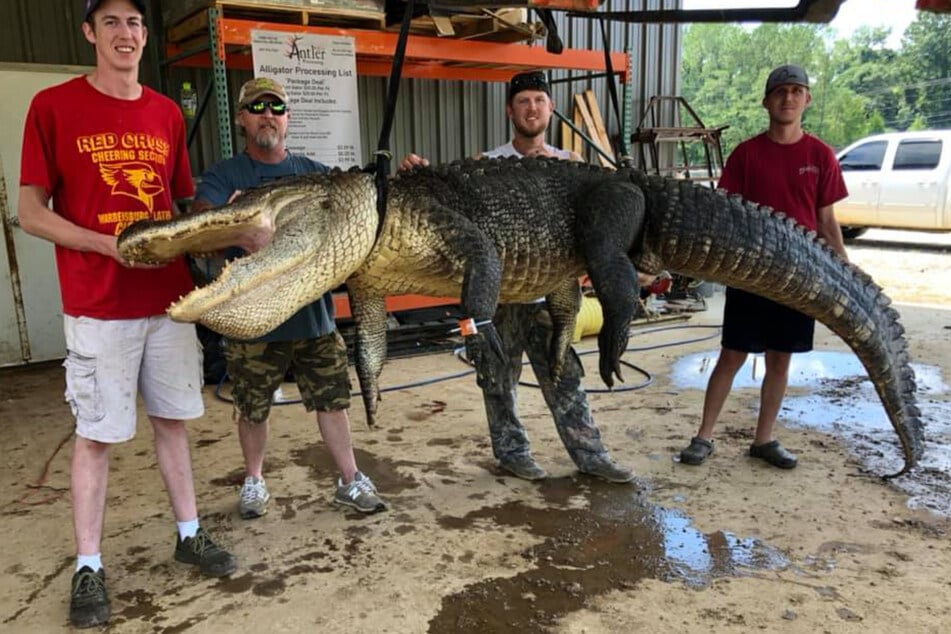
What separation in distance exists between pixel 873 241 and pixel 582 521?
42.5 ft

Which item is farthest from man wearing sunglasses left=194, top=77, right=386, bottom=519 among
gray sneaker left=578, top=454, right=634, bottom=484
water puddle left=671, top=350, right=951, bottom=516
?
water puddle left=671, top=350, right=951, bottom=516

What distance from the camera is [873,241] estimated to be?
13602 mm

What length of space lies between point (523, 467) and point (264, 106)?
2099 mm

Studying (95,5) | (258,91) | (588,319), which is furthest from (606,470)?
(588,319)

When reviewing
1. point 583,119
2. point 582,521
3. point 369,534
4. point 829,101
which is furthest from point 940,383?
point 829,101

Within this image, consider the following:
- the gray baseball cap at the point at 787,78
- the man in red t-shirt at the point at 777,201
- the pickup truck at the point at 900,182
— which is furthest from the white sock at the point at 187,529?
the pickup truck at the point at 900,182

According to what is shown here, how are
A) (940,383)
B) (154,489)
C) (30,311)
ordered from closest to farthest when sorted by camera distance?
(154,489) < (940,383) < (30,311)

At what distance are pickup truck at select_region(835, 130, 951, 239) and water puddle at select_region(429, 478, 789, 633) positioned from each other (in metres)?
10.8

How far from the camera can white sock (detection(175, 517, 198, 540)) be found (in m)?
2.75

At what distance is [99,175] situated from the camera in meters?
2.33

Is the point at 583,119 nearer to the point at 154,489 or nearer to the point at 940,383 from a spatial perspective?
the point at 940,383

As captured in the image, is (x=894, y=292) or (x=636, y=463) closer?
(x=636, y=463)

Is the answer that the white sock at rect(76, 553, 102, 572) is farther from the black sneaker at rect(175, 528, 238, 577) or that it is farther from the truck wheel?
the truck wheel

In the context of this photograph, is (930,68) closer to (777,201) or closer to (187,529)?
(777,201)
